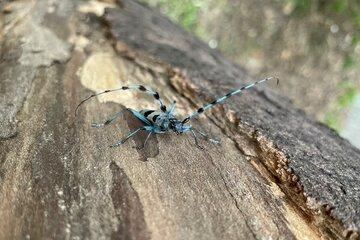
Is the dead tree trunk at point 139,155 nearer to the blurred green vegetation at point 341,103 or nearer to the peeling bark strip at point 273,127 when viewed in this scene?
the peeling bark strip at point 273,127

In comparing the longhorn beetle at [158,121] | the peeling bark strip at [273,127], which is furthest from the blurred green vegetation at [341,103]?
the longhorn beetle at [158,121]

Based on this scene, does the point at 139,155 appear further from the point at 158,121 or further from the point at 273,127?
the point at 273,127

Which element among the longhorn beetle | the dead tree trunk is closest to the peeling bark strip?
the dead tree trunk

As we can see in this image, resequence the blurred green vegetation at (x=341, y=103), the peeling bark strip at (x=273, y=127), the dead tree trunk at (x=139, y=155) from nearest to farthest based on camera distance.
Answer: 1. the dead tree trunk at (x=139, y=155)
2. the peeling bark strip at (x=273, y=127)
3. the blurred green vegetation at (x=341, y=103)

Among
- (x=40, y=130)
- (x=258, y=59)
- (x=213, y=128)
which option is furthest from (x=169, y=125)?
(x=258, y=59)

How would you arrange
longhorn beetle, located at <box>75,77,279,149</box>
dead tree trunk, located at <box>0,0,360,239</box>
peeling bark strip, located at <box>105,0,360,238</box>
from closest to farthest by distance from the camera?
dead tree trunk, located at <box>0,0,360,239</box>
peeling bark strip, located at <box>105,0,360,238</box>
longhorn beetle, located at <box>75,77,279,149</box>

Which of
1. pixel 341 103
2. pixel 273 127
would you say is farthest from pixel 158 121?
pixel 341 103

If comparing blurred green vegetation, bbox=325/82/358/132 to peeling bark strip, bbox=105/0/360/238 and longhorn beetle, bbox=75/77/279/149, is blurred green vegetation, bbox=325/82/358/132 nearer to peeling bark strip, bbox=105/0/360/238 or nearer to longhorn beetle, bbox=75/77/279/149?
peeling bark strip, bbox=105/0/360/238
